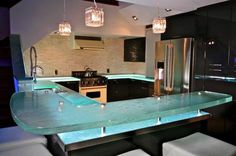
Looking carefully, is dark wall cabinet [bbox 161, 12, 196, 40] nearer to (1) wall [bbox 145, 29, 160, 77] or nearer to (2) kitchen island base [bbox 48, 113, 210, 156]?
(1) wall [bbox 145, 29, 160, 77]

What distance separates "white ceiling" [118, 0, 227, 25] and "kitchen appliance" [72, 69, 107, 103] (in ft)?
5.81

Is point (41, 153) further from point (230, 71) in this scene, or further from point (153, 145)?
point (230, 71)

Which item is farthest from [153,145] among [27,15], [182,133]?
[27,15]

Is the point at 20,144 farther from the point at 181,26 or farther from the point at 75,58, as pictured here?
the point at 75,58

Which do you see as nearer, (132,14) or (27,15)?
(27,15)

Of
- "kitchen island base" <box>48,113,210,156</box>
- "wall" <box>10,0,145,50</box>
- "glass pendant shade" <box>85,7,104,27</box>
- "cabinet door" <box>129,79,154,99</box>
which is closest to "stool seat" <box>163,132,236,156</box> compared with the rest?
"kitchen island base" <box>48,113,210,156</box>

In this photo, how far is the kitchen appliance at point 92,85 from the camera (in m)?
5.07

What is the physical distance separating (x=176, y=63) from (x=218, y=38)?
37.0 inches

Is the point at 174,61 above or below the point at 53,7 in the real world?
below

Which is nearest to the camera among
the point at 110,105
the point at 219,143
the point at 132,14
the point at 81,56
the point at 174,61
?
the point at 219,143

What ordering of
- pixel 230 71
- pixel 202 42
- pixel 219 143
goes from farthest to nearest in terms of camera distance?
pixel 202 42 → pixel 230 71 → pixel 219 143

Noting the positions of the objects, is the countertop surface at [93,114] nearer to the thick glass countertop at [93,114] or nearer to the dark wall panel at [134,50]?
the thick glass countertop at [93,114]

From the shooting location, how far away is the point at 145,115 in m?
1.67

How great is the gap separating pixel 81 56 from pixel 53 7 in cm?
166
